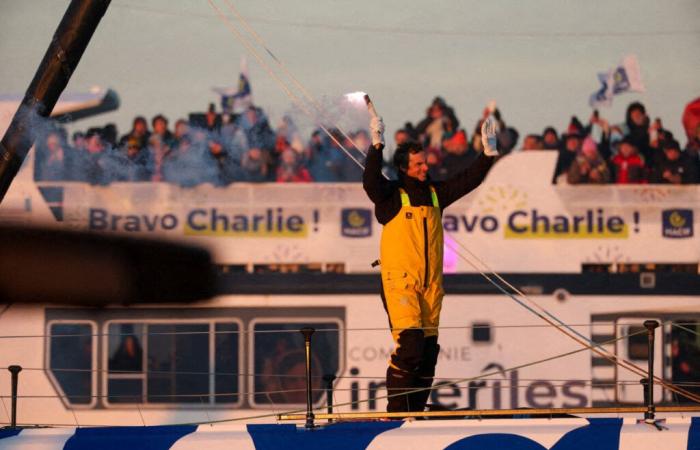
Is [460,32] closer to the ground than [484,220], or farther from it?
farther from it

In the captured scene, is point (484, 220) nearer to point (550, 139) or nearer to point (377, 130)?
point (550, 139)

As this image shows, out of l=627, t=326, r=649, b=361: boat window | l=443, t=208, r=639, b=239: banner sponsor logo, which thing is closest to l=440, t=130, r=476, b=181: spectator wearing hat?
l=443, t=208, r=639, b=239: banner sponsor logo

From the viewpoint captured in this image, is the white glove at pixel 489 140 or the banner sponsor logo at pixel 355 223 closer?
the white glove at pixel 489 140

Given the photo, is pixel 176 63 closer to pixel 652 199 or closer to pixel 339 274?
pixel 339 274

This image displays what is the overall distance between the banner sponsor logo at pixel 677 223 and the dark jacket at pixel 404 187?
418 centimetres

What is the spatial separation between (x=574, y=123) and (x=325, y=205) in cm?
178

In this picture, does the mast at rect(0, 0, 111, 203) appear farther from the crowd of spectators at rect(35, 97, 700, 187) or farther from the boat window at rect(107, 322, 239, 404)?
the crowd of spectators at rect(35, 97, 700, 187)

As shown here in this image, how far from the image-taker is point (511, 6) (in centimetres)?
984

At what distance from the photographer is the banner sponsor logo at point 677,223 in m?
9.18

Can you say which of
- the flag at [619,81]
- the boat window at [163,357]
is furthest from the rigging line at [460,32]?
the boat window at [163,357]

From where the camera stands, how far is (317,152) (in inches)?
372

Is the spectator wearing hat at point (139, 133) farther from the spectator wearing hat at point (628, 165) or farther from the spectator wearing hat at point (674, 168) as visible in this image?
the spectator wearing hat at point (674, 168)

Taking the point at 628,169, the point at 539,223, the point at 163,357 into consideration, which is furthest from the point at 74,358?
the point at 628,169

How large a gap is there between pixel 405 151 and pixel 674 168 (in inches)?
174
